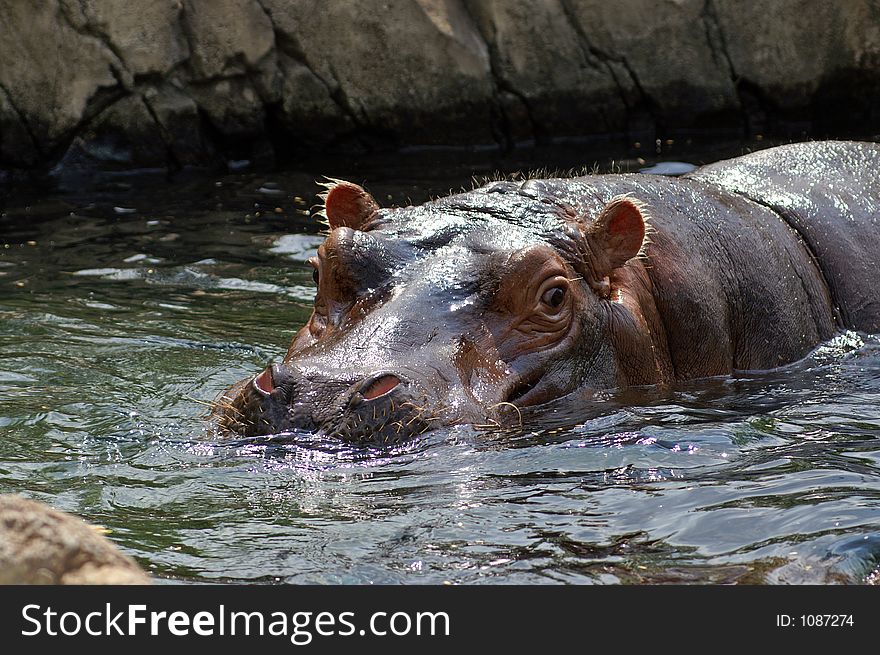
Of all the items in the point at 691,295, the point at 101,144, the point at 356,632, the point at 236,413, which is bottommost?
the point at 356,632

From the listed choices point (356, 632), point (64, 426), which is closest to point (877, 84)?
point (64, 426)

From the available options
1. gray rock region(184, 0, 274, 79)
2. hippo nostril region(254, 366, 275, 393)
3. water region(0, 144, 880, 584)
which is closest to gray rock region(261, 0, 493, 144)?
gray rock region(184, 0, 274, 79)

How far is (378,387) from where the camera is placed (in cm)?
501

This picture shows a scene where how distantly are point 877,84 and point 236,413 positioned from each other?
1089 cm

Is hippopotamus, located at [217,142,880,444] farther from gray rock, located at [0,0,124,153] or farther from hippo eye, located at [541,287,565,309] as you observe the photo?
gray rock, located at [0,0,124,153]

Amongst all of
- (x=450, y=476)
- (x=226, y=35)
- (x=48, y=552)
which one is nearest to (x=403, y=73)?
(x=226, y=35)

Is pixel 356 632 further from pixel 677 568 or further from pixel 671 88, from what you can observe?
pixel 671 88

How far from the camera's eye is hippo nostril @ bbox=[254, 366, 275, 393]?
16.7 feet

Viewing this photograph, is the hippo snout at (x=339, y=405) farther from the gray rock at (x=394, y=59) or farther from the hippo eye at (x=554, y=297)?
the gray rock at (x=394, y=59)

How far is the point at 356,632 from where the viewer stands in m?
2.98

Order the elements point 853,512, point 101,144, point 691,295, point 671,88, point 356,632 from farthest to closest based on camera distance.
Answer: point 671,88 < point 101,144 < point 691,295 < point 853,512 < point 356,632

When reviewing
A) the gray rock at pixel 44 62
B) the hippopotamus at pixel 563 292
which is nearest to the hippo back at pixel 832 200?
the hippopotamus at pixel 563 292

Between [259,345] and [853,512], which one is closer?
[853,512]

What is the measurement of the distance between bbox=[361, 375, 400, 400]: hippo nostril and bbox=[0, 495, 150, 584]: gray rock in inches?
80.0
